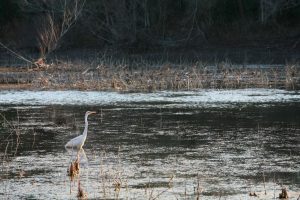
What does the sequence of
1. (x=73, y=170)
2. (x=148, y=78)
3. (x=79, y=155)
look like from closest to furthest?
(x=73, y=170) < (x=79, y=155) < (x=148, y=78)

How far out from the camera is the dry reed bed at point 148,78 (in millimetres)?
31938

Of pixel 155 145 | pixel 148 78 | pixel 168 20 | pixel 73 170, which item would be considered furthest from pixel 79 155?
pixel 168 20

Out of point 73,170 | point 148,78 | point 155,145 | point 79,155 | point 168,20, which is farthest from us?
point 168,20

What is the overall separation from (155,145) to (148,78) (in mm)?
15554

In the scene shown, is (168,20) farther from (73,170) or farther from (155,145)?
(73,170)

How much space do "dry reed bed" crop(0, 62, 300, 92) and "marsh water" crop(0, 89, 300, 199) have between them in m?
2.55

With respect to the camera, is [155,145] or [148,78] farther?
[148,78]

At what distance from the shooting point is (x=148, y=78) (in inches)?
1342

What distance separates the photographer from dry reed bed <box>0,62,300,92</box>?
3194 cm

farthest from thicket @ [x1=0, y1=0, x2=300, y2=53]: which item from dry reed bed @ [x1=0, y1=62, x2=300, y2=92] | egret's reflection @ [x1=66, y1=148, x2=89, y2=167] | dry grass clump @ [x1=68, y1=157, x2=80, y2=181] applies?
dry grass clump @ [x1=68, y1=157, x2=80, y2=181]

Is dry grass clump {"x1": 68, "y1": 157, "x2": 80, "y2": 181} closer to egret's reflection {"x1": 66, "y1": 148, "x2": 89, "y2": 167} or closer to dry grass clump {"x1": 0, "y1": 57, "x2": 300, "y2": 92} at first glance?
egret's reflection {"x1": 66, "y1": 148, "x2": 89, "y2": 167}

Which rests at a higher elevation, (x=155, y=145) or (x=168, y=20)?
(x=168, y=20)

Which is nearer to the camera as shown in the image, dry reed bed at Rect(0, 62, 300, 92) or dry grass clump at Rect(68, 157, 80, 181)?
dry grass clump at Rect(68, 157, 80, 181)

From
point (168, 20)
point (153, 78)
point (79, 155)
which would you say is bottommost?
point (79, 155)
